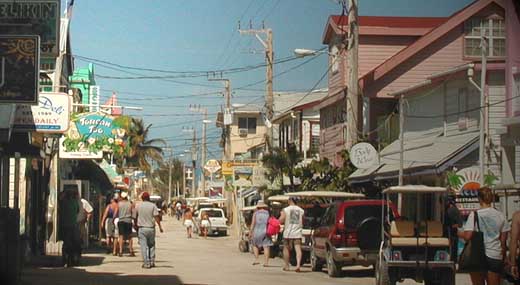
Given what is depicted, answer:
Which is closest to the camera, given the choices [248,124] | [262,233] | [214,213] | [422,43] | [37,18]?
[37,18]

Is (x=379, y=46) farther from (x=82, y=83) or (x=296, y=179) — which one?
(x=82, y=83)

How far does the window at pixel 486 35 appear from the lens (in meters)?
35.2

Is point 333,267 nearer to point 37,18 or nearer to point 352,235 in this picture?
point 352,235

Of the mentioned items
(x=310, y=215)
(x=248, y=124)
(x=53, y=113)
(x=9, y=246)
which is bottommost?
(x=9, y=246)

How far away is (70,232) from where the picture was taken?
22.5 m

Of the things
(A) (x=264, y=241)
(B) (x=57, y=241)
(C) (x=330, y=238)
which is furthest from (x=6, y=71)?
(B) (x=57, y=241)

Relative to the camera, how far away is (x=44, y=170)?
29.0 metres

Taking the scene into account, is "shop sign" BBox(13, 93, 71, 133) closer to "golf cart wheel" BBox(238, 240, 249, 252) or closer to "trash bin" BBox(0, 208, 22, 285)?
"trash bin" BBox(0, 208, 22, 285)

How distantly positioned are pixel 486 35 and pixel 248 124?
4835 cm

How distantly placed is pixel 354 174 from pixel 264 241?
28.2ft

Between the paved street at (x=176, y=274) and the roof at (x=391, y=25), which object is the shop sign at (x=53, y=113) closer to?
the paved street at (x=176, y=274)

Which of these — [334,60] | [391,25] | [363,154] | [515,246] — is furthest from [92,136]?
[515,246]

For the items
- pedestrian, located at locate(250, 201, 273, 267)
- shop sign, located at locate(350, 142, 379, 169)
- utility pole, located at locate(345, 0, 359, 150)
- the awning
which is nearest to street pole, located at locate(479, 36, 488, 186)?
the awning

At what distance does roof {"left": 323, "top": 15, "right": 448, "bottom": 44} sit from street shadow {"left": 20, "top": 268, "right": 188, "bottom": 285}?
22.0 m
